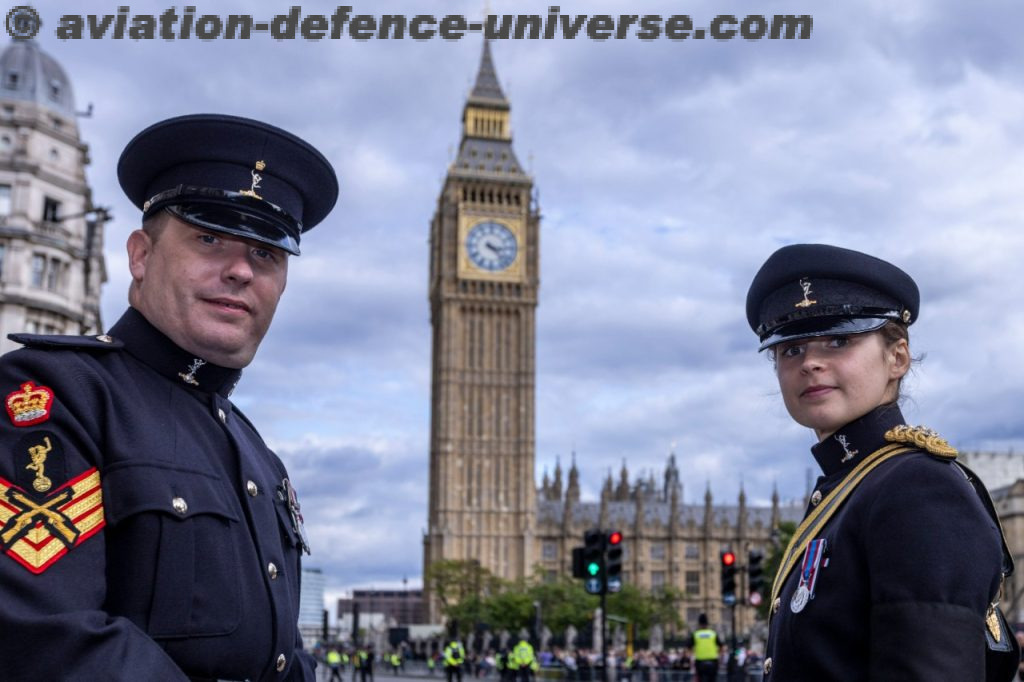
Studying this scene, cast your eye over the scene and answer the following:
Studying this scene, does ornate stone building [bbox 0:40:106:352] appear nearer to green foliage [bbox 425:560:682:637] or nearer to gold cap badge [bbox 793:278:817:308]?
gold cap badge [bbox 793:278:817:308]

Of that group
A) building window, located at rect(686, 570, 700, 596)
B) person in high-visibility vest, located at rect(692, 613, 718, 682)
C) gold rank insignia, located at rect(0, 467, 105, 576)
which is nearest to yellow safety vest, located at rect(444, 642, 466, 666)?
person in high-visibility vest, located at rect(692, 613, 718, 682)

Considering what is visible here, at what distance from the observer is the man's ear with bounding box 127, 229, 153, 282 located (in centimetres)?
280

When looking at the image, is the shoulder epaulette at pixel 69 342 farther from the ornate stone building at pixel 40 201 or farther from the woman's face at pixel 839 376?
the ornate stone building at pixel 40 201

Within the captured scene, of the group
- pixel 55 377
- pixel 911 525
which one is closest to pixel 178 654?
pixel 55 377

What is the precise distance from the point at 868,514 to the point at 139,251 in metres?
1.91

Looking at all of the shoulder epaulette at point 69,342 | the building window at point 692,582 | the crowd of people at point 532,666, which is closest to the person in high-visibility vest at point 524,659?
the crowd of people at point 532,666

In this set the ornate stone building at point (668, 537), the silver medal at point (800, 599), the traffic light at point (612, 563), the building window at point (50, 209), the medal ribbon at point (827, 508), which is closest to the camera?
the silver medal at point (800, 599)

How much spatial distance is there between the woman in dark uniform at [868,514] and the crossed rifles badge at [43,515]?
5.75 feet

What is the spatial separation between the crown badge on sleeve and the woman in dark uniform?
6.20 ft

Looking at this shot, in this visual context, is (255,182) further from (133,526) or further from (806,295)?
(806,295)

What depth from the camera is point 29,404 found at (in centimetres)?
231

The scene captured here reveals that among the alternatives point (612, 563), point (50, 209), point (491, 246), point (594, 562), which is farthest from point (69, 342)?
point (491, 246)

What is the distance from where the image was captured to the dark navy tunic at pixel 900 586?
2582 mm

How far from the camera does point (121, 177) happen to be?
116 inches
